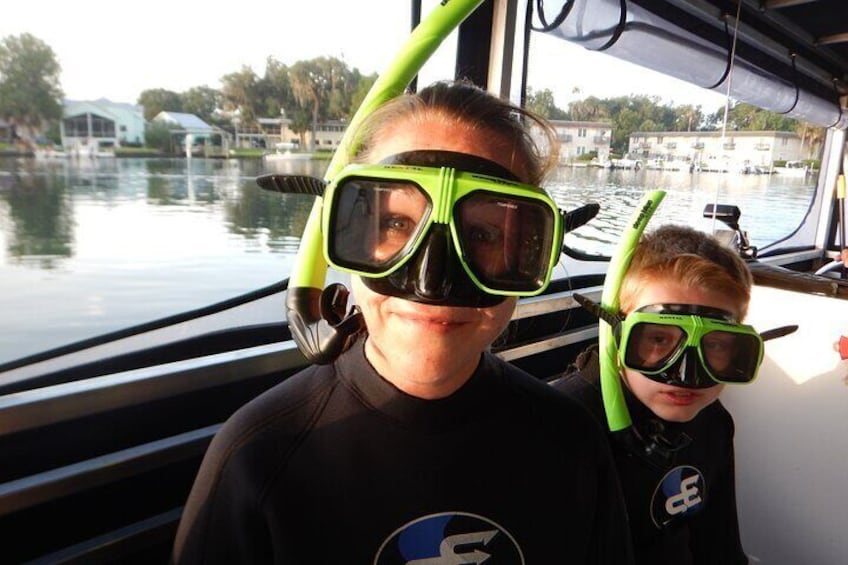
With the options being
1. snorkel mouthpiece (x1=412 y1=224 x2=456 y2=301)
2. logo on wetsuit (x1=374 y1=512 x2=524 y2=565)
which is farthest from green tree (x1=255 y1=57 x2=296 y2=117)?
logo on wetsuit (x1=374 y1=512 x2=524 y2=565)

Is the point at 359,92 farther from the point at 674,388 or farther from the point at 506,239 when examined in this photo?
the point at 674,388

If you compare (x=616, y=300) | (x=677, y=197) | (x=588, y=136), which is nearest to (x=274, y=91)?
(x=616, y=300)

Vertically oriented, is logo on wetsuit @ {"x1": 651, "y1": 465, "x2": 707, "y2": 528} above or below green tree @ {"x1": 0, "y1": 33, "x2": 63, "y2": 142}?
below

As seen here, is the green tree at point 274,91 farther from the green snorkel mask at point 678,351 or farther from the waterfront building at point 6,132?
the green snorkel mask at point 678,351

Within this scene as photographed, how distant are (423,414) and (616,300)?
708 millimetres

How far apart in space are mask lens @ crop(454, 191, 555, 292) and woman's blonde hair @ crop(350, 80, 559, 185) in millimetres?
104

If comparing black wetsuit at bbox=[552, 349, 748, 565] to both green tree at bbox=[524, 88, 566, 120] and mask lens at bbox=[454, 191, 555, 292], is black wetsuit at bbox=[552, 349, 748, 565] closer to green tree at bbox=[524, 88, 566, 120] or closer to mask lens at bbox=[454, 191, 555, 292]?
mask lens at bbox=[454, 191, 555, 292]

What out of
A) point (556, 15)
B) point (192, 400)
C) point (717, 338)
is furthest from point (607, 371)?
point (556, 15)

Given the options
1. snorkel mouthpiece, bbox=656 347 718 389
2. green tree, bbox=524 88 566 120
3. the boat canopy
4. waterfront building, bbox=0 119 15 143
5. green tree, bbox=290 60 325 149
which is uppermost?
the boat canopy

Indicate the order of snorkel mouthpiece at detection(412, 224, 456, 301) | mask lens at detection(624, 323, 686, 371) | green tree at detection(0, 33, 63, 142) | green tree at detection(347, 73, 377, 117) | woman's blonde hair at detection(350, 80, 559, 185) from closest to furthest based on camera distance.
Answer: snorkel mouthpiece at detection(412, 224, 456, 301) < woman's blonde hair at detection(350, 80, 559, 185) < green tree at detection(0, 33, 63, 142) < mask lens at detection(624, 323, 686, 371) < green tree at detection(347, 73, 377, 117)

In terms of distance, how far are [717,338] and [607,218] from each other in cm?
107

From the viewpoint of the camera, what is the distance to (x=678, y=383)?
1.19m

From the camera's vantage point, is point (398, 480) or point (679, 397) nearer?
point (398, 480)

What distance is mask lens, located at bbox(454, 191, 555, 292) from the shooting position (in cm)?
74
